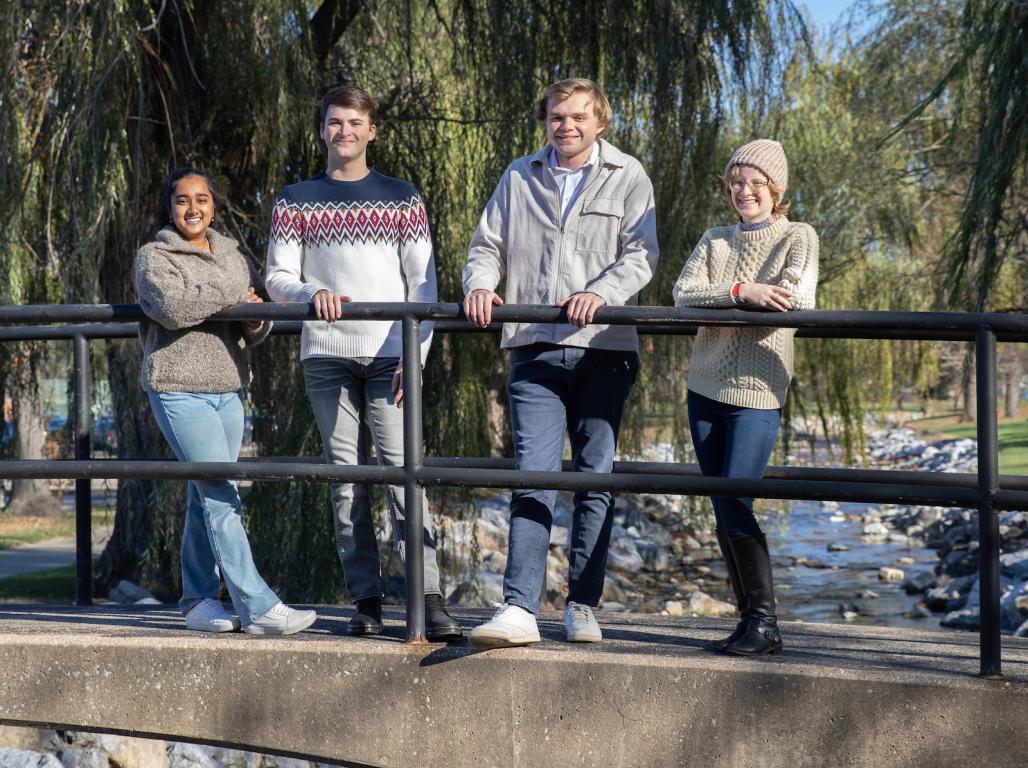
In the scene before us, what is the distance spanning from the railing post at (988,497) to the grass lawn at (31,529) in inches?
519

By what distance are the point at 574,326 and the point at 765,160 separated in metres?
0.70

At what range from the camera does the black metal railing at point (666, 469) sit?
318 centimetres

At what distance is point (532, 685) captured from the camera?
3.33m

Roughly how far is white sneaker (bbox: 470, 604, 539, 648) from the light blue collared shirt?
44.6 inches

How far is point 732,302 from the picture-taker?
11.4ft

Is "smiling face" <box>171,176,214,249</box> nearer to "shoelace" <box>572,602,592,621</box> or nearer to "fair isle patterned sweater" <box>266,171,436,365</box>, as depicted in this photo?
"fair isle patterned sweater" <box>266,171,436,365</box>

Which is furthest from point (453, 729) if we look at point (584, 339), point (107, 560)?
point (107, 560)

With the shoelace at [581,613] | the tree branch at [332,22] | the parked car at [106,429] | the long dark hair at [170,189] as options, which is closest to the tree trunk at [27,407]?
the parked car at [106,429]

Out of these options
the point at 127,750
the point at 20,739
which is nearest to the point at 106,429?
the point at 20,739

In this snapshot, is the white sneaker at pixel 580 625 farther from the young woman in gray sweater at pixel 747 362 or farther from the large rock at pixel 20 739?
the large rock at pixel 20 739

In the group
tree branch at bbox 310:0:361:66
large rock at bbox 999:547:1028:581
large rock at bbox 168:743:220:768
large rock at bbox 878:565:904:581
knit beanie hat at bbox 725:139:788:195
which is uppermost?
tree branch at bbox 310:0:361:66

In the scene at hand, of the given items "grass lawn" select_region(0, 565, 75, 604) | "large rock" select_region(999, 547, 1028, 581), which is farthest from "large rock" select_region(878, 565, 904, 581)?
"grass lawn" select_region(0, 565, 75, 604)

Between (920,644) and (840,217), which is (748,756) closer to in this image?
(920,644)

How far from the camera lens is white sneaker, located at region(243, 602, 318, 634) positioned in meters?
3.79
